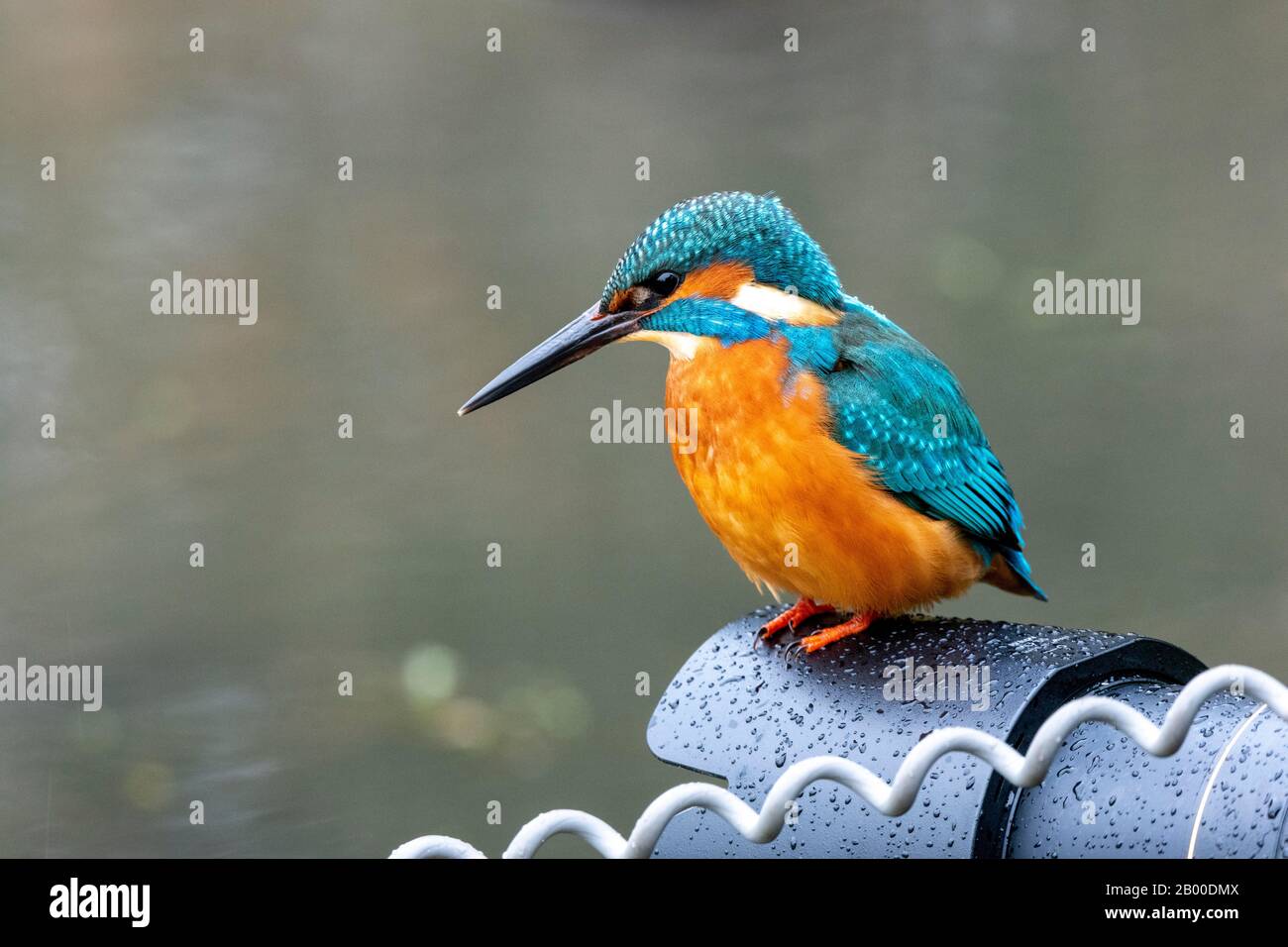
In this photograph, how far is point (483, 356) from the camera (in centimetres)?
383

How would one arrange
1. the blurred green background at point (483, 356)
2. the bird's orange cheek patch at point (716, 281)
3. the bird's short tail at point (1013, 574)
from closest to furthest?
the bird's orange cheek patch at point (716, 281) < the bird's short tail at point (1013, 574) < the blurred green background at point (483, 356)

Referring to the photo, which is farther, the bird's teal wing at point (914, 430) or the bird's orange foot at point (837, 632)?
the bird's teal wing at point (914, 430)

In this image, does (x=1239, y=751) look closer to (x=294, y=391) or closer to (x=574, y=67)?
(x=294, y=391)

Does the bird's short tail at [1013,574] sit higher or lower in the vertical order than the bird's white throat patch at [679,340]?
lower

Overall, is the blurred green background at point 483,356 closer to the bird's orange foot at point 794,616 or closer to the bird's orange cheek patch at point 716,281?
the bird's orange foot at point 794,616

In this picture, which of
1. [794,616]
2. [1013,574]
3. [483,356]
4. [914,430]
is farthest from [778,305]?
[483,356]

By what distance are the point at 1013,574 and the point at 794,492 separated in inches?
14.0

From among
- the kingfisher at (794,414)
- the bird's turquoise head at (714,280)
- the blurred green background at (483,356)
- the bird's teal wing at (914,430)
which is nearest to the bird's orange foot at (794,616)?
the kingfisher at (794,414)

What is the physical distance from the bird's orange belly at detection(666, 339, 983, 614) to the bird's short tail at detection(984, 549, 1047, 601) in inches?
5.3

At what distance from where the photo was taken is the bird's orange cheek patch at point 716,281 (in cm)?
159

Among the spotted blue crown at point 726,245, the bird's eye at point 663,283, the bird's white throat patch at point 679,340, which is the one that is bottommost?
the bird's white throat patch at point 679,340

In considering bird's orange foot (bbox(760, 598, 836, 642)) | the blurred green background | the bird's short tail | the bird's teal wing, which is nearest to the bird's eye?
the bird's teal wing

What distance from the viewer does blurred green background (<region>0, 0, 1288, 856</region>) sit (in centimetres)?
339
